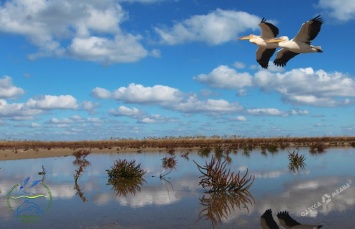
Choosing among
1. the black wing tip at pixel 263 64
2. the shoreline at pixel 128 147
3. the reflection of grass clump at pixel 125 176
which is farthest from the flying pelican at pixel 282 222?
the shoreline at pixel 128 147

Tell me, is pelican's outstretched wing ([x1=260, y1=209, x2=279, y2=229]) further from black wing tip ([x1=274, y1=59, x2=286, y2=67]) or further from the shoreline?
the shoreline

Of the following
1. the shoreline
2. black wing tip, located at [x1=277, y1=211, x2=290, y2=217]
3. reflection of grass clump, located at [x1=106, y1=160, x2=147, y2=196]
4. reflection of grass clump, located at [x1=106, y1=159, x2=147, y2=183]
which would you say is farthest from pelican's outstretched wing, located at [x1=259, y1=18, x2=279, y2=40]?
the shoreline

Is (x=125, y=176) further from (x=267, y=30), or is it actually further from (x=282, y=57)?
(x=267, y=30)

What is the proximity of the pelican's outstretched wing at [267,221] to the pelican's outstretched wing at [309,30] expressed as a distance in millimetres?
3273

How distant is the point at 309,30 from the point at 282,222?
348 centimetres

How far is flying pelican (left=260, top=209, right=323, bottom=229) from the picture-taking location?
6.83 m

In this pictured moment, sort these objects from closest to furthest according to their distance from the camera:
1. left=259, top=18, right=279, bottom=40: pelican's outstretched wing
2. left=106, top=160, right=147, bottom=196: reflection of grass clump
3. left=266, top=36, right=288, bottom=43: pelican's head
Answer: left=266, top=36, right=288, bottom=43: pelican's head
left=259, top=18, right=279, bottom=40: pelican's outstretched wing
left=106, top=160, right=147, bottom=196: reflection of grass clump

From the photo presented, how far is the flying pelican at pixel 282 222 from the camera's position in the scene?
6.83 meters

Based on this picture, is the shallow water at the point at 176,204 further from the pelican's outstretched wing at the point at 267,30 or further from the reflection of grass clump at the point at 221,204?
the pelican's outstretched wing at the point at 267,30

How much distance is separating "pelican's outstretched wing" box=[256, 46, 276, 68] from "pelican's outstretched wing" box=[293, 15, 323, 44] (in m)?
1.07

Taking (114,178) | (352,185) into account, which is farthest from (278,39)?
(114,178)

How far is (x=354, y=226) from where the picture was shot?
269 inches

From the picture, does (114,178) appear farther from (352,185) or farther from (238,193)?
(352,185)

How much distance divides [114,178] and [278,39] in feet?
27.1
